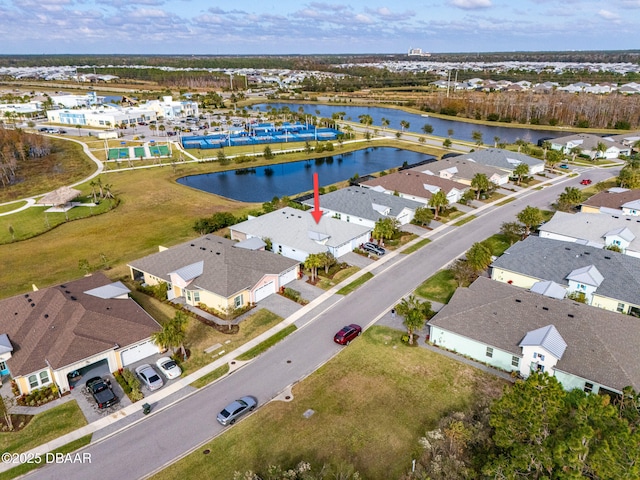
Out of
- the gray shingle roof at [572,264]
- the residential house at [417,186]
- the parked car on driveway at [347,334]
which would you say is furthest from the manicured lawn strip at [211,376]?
the residential house at [417,186]

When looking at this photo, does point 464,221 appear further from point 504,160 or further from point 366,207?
point 504,160

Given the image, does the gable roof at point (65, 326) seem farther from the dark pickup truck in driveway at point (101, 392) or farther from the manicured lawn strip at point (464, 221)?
the manicured lawn strip at point (464, 221)

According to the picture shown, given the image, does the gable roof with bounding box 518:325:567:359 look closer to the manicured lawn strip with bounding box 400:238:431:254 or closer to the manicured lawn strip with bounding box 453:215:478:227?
the manicured lawn strip with bounding box 400:238:431:254

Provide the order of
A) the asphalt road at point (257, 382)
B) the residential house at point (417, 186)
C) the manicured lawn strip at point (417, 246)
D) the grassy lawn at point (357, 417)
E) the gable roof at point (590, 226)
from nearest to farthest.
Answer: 1. the grassy lawn at point (357, 417)
2. the asphalt road at point (257, 382)
3. the gable roof at point (590, 226)
4. the manicured lawn strip at point (417, 246)
5. the residential house at point (417, 186)

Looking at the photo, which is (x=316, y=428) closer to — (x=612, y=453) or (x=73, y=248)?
(x=612, y=453)

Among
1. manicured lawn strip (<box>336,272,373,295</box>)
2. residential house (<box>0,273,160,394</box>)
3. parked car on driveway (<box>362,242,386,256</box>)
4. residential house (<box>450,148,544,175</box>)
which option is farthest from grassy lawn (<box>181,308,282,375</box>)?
residential house (<box>450,148,544,175</box>)

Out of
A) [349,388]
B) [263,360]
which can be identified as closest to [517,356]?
[349,388]
